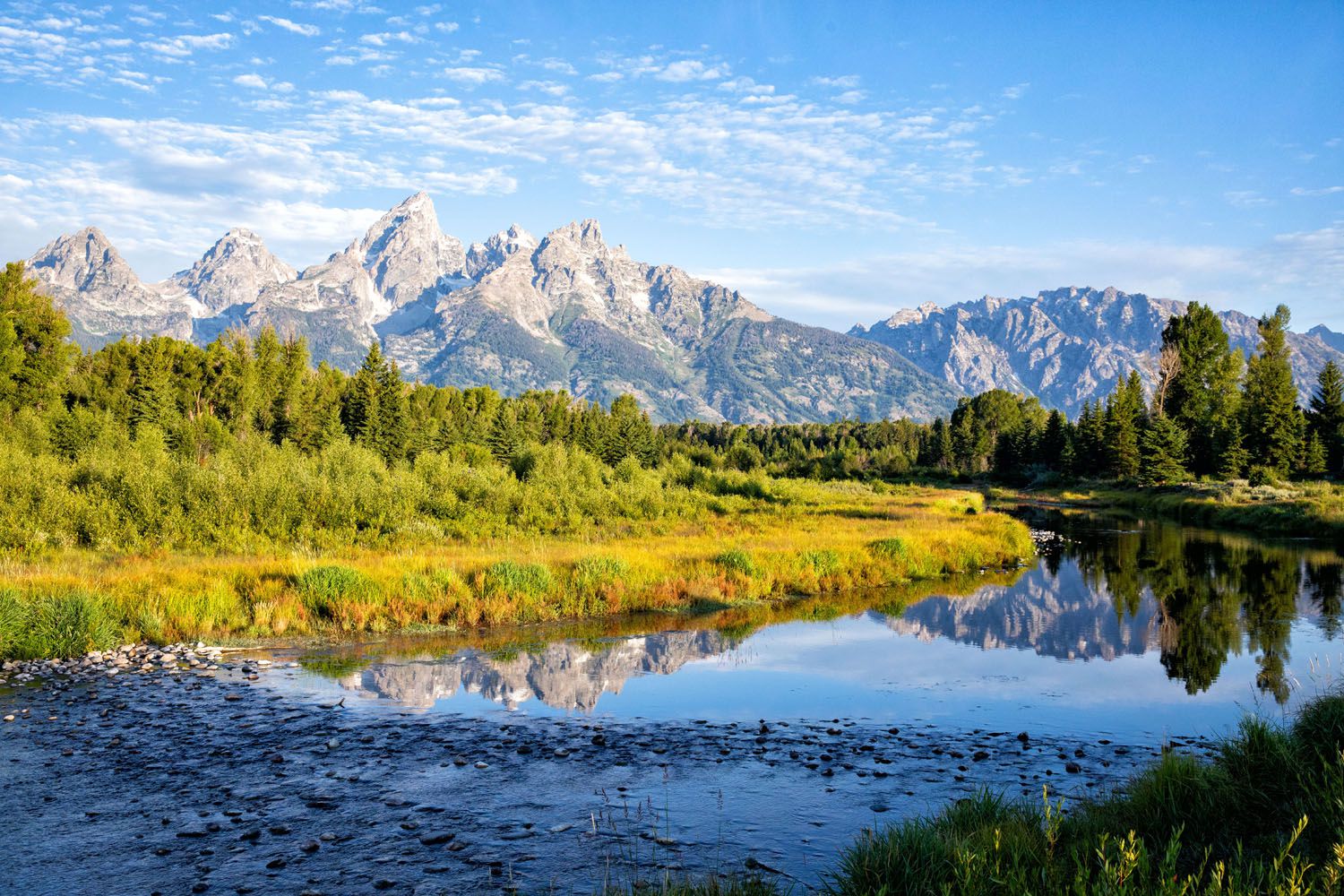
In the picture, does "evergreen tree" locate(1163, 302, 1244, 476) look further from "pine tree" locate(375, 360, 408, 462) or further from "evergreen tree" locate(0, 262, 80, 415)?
"evergreen tree" locate(0, 262, 80, 415)

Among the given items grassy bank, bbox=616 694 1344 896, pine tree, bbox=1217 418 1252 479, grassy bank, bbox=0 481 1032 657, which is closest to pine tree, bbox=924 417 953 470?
pine tree, bbox=1217 418 1252 479

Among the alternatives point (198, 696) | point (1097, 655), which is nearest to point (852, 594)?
point (1097, 655)

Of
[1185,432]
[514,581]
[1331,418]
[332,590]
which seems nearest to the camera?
[332,590]

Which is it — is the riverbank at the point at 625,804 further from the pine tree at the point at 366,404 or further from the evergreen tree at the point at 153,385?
the pine tree at the point at 366,404

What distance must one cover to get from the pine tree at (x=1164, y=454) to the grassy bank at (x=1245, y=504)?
82.8 inches

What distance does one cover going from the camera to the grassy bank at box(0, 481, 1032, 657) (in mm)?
18859

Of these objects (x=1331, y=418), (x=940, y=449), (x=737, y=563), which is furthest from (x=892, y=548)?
(x=940, y=449)

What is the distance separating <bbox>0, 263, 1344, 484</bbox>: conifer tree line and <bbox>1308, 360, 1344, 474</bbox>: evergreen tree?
13cm

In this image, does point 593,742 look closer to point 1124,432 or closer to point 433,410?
point 1124,432

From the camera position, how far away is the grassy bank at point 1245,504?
4900cm

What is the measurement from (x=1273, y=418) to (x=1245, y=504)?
22129mm

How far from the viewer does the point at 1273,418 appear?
243 feet

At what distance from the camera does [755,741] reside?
42.3ft

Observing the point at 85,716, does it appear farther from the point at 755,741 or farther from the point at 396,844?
the point at 755,741
